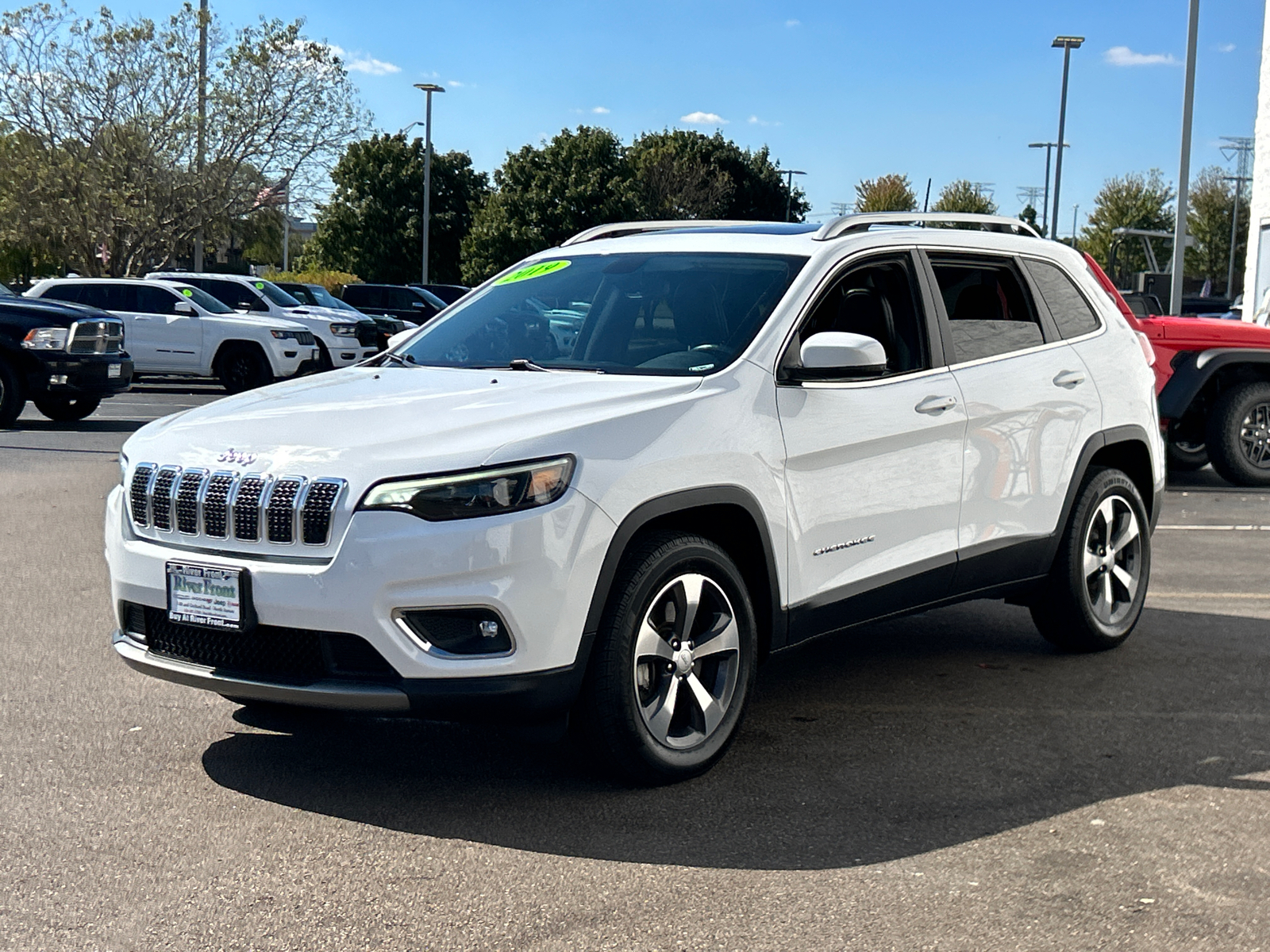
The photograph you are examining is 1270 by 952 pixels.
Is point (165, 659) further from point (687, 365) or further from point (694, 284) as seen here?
point (694, 284)

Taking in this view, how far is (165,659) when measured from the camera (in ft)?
14.8

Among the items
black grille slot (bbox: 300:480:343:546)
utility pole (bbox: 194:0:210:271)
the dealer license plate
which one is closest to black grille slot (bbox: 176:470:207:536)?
the dealer license plate

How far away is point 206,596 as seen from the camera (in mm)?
4340

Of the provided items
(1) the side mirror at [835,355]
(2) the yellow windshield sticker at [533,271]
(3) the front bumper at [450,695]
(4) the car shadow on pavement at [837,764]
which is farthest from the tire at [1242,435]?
(3) the front bumper at [450,695]

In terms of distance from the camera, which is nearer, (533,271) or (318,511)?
(318,511)

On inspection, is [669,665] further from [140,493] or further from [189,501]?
[140,493]

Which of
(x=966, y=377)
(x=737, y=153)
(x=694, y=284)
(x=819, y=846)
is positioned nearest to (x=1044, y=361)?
(x=966, y=377)

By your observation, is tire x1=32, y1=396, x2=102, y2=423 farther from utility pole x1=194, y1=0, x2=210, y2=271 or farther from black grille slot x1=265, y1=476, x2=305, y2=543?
utility pole x1=194, y1=0, x2=210, y2=271

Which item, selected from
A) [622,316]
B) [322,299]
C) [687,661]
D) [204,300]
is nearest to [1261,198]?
[322,299]

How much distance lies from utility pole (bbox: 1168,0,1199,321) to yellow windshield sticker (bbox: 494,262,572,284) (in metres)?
18.7

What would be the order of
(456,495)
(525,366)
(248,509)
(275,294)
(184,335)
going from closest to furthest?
1. (456,495)
2. (248,509)
3. (525,366)
4. (184,335)
5. (275,294)

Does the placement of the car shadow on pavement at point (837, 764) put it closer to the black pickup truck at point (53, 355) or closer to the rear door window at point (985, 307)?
the rear door window at point (985, 307)

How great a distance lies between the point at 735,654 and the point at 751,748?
1.49 feet

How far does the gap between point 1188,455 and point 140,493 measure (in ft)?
37.9
